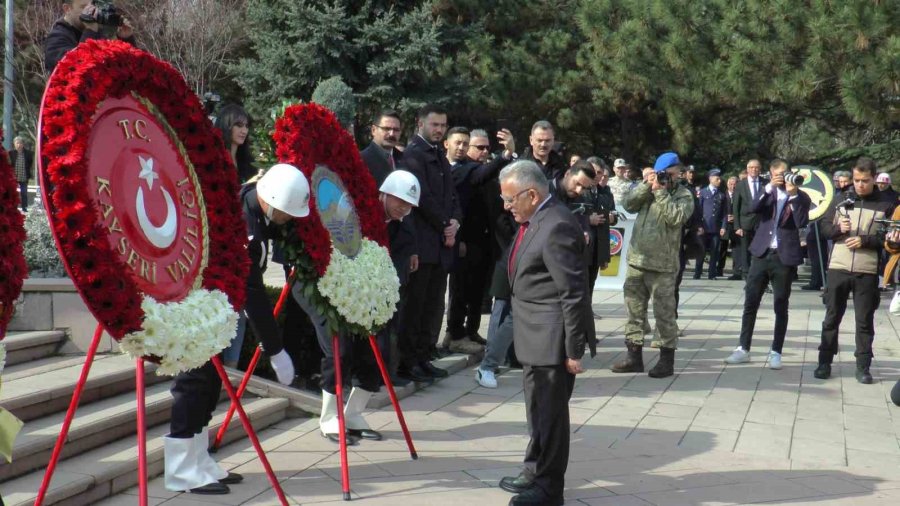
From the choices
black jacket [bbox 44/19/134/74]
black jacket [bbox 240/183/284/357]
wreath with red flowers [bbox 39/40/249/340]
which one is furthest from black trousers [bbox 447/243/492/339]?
wreath with red flowers [bbox 39/40/249/340]

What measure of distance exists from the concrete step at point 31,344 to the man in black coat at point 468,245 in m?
3.80

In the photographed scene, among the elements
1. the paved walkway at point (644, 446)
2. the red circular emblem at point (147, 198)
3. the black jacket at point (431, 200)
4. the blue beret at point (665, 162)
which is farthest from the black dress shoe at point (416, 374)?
the red circular emblem at point (147, 198)

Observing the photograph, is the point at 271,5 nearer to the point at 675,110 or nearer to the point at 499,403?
the point at 675,110

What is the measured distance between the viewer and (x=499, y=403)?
25.1 ft

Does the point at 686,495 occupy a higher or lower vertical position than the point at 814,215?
lower

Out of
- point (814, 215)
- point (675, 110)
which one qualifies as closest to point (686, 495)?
point (814, 215)

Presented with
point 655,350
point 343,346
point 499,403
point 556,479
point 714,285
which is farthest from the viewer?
point 714,285

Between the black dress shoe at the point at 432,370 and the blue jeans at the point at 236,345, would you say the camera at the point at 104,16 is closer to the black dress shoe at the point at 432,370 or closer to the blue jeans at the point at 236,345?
the blue jeans at the point at 236,345

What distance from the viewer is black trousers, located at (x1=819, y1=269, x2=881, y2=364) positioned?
8859mm

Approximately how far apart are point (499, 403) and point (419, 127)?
255 centimetres

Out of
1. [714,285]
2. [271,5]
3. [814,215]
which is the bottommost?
[714,285]

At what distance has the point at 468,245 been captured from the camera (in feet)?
31.4

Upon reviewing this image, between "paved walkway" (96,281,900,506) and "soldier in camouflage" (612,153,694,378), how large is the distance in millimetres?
400

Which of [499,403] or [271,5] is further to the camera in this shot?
[271,5]
